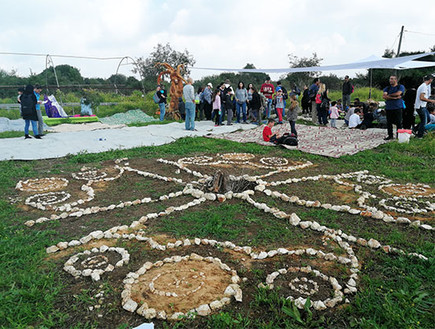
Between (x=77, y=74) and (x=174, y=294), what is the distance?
1455 inches

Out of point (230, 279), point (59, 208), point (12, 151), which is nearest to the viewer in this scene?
point (230, 279)

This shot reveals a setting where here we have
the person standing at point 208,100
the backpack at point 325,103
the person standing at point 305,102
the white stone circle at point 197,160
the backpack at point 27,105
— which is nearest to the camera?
the white stone circle at point 197,160

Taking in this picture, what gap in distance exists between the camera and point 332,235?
12.7 feet

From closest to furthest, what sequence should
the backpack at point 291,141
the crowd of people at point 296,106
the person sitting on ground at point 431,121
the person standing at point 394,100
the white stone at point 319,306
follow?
the white stone at point 319,306
the person standing at point 394,100
the backpack at point 291,141
the crowd of people at point 296,106
the person sitting on ground at point 431,121

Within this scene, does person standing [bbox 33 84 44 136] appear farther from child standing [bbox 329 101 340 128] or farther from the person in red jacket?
child standing [bbox 329 101 340 128]

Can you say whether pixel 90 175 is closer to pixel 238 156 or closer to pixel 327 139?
pixel 238 156

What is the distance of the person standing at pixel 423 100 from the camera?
30.2 ft

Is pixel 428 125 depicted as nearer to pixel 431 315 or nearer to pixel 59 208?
pixel 431 315

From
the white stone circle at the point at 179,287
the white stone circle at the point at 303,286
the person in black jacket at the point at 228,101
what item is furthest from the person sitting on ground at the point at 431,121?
the white stone circle at the point at 179,287

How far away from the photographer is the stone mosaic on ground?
2.89 m

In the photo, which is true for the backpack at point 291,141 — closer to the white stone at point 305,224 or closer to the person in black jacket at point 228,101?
the person in black jacket at point 228,101

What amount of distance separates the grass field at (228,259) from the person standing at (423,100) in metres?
3.44

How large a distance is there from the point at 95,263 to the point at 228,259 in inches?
53.5

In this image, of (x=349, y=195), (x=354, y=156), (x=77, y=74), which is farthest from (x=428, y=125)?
(x=77, y=74)
